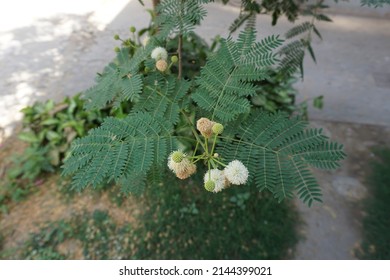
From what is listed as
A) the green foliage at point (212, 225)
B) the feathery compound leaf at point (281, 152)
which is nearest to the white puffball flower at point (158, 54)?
the feathery compound leaf at point (281, 152)

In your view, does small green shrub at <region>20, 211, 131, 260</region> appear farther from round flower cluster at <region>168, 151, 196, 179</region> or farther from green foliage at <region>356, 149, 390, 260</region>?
green foliage at <region>356, 149, 390, 260</region>

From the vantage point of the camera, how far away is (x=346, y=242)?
2.75 m

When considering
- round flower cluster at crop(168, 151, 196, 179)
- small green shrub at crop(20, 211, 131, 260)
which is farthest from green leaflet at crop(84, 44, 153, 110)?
small green shrub at crop(20, 211, 131, 260)

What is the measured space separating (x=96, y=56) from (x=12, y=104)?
147cm

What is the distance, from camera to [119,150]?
110 centimetres

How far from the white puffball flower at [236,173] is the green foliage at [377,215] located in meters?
2.14

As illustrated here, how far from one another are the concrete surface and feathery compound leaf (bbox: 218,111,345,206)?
172 centimetres

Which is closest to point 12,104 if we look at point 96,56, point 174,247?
point 96,56

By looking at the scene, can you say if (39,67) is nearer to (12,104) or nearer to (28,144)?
(12,104)

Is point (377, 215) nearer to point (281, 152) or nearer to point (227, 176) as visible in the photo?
point (281, 152)

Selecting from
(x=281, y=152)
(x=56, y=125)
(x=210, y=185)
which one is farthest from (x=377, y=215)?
(x=56, y=125)

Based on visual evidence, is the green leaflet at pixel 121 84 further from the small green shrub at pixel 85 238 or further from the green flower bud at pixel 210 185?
the small green shrub at pixel 85 238

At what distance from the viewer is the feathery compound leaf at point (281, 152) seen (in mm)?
1091

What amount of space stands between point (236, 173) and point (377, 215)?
95.8 inches
